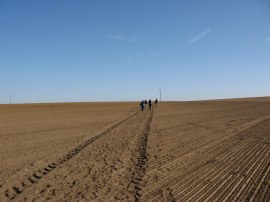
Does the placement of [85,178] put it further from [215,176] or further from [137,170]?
[215,176]

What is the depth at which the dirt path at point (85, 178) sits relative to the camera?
6402mm

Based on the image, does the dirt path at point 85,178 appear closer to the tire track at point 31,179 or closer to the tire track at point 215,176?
the tire track at point 31,179

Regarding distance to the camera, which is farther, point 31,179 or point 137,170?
point 137,170

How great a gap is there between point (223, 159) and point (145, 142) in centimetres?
411

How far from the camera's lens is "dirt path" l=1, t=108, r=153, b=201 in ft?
21.0

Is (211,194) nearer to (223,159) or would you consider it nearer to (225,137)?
(223,159)

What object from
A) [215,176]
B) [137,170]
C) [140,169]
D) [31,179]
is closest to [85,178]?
[31,179]

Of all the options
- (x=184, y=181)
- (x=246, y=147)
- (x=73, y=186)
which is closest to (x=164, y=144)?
(x=246, y=147)

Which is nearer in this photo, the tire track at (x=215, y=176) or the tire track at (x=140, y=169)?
the tire track at (x=215, y=176)

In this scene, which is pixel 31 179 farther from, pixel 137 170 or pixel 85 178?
pixel 137 170

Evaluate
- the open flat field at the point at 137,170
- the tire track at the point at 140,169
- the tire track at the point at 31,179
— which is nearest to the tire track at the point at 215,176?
the open flat field at the point at 137,170

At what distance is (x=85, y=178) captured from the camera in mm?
7605

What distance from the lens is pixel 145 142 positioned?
42.1ft

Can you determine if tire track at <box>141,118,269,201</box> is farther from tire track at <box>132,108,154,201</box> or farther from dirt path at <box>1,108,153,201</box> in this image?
dirt path at <box>1,108,153,201</box>
